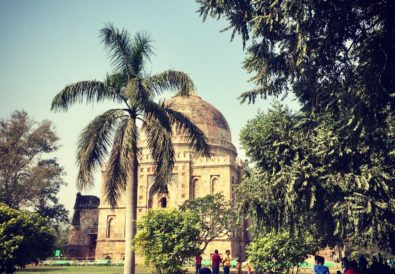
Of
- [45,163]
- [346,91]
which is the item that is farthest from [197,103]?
[346,91]

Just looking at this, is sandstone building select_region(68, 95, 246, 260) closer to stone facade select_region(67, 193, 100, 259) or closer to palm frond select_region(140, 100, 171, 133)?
stone facade select_region(67, 193, 100, 259)

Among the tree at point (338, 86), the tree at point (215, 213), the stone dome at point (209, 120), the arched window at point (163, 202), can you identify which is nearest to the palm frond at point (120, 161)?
the tree at point (338, 86)

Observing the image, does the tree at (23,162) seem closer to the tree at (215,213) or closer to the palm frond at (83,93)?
the tree at (215,213)

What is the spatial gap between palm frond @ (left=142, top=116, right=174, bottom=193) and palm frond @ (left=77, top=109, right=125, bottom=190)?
119cm

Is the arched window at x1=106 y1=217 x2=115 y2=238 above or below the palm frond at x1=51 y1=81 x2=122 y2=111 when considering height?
below

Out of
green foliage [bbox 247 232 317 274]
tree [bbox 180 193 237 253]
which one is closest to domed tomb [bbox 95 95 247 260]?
tree [bbox 180 193 237 253]

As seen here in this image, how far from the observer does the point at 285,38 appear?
41.4 ft

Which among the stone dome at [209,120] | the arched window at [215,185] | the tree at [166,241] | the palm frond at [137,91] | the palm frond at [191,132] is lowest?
the tree at [166,241]

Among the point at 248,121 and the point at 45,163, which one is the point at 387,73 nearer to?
the point at 248,121

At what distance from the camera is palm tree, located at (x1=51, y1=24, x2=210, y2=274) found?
41.5 feet

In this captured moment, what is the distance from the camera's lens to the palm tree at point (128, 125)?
12.7 m

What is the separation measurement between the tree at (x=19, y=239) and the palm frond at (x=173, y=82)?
9.03m

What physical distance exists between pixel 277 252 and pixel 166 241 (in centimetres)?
626

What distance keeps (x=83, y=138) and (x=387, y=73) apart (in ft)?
29.5
